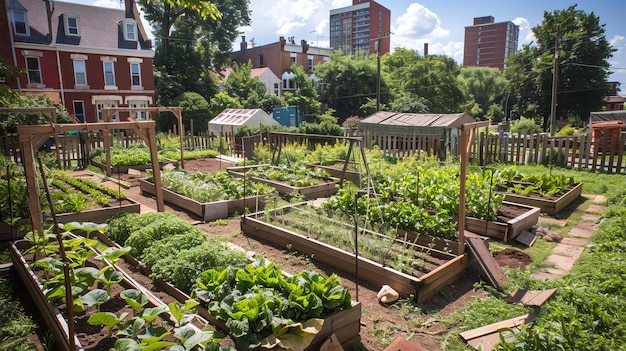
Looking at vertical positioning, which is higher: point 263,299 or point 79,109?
point 79,109

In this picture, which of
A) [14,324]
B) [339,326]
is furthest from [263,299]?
[14,324]

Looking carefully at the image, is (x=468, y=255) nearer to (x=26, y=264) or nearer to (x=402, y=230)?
(x=402, y=230)

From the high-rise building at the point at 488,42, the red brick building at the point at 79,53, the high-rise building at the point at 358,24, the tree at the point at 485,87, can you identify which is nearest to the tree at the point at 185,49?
the red brick building at the point at 79,53

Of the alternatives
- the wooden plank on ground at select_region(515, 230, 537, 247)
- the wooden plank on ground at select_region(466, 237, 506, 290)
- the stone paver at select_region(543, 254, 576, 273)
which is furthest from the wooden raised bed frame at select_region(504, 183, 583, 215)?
the wooden plank on ground at select_region(466, 237, 506, 290)

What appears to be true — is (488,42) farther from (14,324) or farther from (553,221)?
(14,324)

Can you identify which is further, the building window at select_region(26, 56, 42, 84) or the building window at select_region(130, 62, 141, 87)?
the building window at select_region(130, 62, 141, 87)

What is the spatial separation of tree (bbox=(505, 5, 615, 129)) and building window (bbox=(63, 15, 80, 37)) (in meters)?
33.7

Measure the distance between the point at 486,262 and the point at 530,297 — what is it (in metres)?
0.73

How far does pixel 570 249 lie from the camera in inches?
248

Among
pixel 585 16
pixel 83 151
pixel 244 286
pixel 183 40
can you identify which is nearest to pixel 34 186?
pixel 244 286

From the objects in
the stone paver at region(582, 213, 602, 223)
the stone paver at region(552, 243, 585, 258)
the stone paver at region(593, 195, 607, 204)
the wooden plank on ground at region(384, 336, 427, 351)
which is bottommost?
the stone paver at region(552, 243, 585, 258)

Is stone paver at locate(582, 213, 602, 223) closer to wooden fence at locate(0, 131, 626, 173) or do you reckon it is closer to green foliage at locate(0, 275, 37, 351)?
wooden fence at locate(0, 131, 626, 173)

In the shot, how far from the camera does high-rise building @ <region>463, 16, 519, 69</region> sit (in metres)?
137

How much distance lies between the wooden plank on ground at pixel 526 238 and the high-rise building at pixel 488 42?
14744cm
